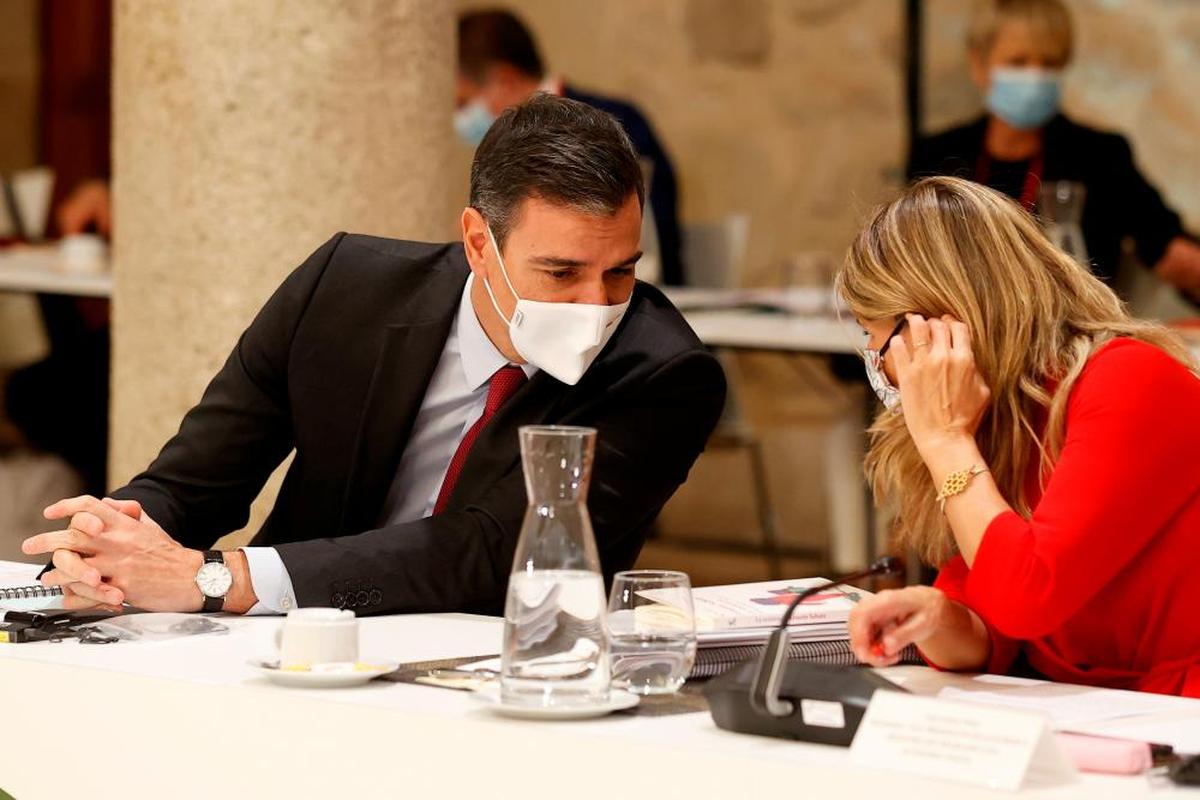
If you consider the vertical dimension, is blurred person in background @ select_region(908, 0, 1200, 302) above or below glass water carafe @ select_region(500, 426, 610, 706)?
above

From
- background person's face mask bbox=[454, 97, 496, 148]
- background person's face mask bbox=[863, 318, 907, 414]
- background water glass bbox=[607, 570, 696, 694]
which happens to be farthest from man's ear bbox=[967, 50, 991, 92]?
background water glass bbox=[607, 570, 696, 694]

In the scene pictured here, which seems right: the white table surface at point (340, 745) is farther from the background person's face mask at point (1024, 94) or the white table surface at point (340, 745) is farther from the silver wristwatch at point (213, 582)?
the background person's face mask at point (1024, 94)

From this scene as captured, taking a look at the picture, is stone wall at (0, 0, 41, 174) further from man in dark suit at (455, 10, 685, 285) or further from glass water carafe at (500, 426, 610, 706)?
glass water carafe at (500, 426, 610, 706)

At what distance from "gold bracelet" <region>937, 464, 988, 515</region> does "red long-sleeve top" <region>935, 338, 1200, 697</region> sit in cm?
6

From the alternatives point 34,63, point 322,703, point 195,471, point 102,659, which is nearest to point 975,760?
point 322,703

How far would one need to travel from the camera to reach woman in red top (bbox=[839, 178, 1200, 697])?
1.91 m

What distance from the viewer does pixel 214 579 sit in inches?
85.4

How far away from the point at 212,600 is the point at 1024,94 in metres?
3.92

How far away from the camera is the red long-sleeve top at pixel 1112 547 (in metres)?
1.90

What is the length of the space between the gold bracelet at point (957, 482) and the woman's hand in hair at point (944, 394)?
0.14ft

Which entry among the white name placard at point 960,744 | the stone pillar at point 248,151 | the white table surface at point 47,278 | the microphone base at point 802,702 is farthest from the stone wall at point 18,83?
the white name placard at point 960,744

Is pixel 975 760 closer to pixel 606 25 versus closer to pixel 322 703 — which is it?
pixel 322 703

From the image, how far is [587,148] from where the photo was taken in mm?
2371

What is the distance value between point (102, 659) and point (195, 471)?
778 millimetres
